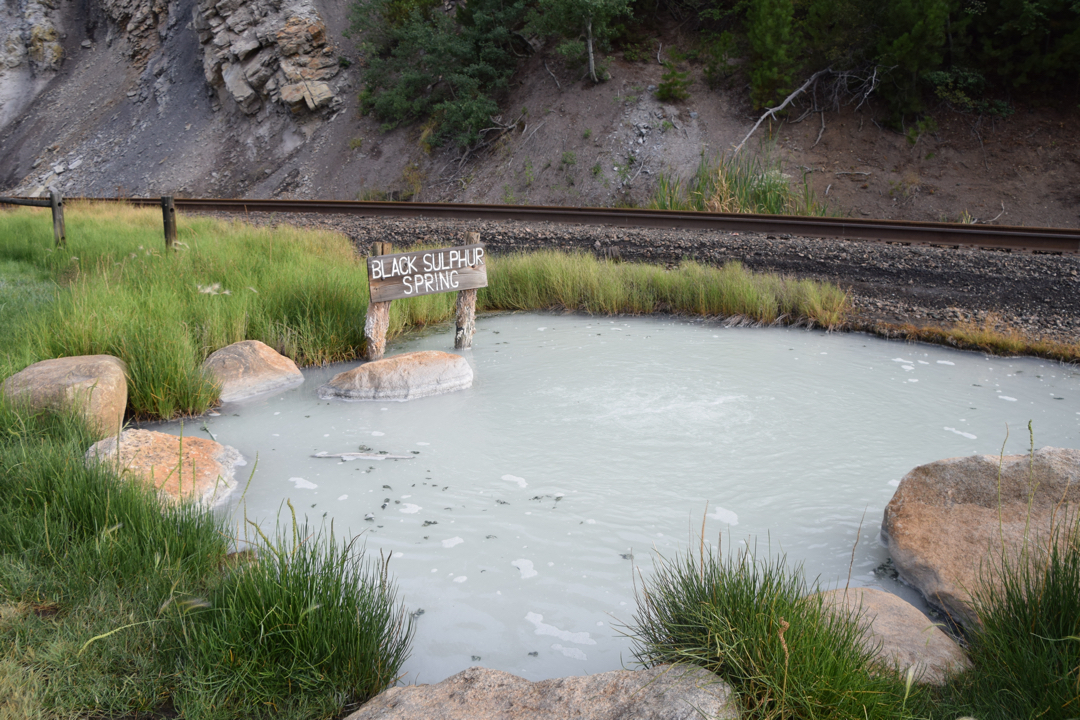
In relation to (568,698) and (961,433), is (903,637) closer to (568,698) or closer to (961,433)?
(568,698)

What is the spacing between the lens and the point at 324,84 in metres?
23.3

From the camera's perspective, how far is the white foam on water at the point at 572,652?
279 centimetres

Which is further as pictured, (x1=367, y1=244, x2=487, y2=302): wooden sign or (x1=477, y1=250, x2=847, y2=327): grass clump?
(x1=477, y1=250, x2=847, y2=327): grass clump

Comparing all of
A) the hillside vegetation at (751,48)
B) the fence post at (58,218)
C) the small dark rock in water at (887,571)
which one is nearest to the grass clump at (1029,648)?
the small dark rock in water at (887,571)

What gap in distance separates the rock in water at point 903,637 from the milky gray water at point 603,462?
459 mm

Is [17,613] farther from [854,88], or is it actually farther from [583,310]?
[854,88]

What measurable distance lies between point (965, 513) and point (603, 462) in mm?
1948

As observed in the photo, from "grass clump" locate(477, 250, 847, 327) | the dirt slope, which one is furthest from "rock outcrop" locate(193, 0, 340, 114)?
"grass clump" locate(477, 250, 847, 327)

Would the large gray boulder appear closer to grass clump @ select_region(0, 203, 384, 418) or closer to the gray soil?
grass clump @ select_region(0, 203, 384, 418)

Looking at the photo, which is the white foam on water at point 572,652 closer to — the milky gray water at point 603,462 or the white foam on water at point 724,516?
the milky gray water at point 603,462

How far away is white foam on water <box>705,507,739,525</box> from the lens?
12.1 ft

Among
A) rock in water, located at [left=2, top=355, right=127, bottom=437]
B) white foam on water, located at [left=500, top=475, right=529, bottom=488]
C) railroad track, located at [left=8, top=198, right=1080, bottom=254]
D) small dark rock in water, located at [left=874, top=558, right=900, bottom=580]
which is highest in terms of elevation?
railroad track, located at [left=8, top=198, right=1080, bottom=254]

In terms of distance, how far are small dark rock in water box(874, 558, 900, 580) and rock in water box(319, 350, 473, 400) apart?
352cm

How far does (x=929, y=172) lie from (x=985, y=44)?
3145 millimetres
